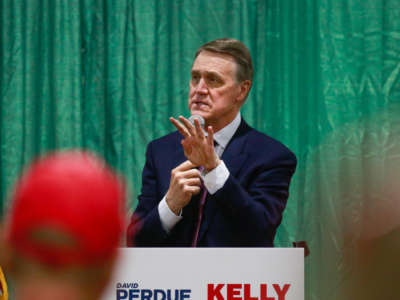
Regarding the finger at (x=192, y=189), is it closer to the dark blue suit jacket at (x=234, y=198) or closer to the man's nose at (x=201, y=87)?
the dark blue suit jacket at (x=234, y=198)

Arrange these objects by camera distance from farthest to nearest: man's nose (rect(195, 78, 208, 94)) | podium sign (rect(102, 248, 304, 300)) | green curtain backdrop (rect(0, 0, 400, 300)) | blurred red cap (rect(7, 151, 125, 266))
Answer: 1. green curtain backdrop (rect(0, 0, 400, 300))
2. man's nose (rect(195, 78, 208, 94))
3. podium sign (rect(102, 248, 304, 300))
4. blurred red cap (rect(7, 151, 125, 266))

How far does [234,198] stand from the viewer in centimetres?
170

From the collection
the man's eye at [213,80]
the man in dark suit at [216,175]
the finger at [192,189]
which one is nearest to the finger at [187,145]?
the man in dark suit at [216,175]

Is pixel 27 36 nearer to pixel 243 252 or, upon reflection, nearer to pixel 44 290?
pixel 243 252

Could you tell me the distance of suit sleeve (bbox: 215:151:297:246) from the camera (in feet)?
5.61

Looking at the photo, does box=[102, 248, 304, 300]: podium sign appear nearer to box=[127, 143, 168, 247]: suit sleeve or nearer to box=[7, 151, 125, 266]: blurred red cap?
box=[127, 143, 168, 247]: suit sleeve

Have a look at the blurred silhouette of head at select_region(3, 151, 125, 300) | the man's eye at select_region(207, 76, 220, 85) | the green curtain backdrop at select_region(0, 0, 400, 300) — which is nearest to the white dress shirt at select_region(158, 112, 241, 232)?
the man's eye at select_region(207, 76, 220, 85)

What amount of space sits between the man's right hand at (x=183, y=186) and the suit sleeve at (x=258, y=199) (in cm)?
8

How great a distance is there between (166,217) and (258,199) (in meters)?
0.30

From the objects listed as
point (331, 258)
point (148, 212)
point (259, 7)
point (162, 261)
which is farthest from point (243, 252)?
point (259, 7)

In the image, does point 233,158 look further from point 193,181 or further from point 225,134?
point 193,181

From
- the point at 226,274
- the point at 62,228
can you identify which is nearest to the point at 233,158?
the point at 226,274

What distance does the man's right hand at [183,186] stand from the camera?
1.72 meters

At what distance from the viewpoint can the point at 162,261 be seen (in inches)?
56.3
